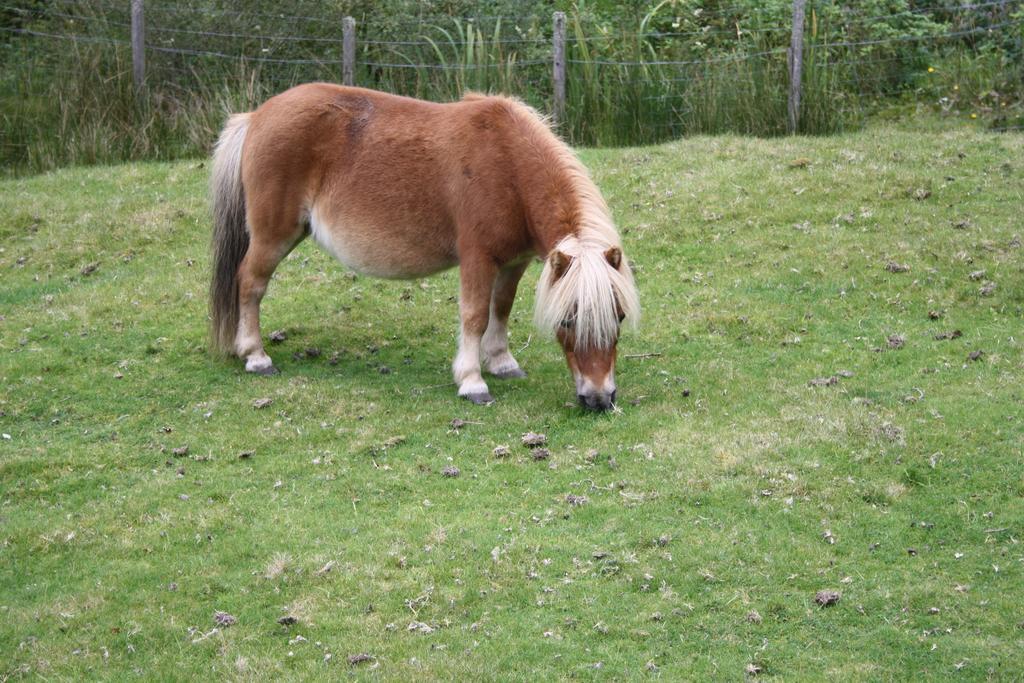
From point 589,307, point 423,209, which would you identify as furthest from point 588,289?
point 423,209

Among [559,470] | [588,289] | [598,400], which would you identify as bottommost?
[559,470]

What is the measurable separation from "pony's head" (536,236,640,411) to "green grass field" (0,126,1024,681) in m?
0.30

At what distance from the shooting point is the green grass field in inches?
198

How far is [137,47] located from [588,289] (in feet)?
33.0

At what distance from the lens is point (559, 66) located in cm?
1398

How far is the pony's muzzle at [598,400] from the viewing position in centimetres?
714

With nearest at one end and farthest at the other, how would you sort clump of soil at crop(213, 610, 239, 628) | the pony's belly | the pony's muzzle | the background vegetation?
clump of soil at crop(213, 610, 239, 628) < the pony's muzzle < the pony's belly < the background vegetation

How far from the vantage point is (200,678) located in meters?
4.86

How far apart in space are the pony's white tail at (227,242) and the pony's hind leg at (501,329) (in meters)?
2.00

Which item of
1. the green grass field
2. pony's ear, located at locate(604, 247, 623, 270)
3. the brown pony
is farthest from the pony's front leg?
pony's ear, located at locate(604, 247, 623, 270)

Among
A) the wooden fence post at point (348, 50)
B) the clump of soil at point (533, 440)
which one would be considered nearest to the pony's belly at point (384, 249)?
the clump of soil at point (533, 440)

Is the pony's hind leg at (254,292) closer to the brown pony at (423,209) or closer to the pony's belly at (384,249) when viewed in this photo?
the brown pony at (423,209)

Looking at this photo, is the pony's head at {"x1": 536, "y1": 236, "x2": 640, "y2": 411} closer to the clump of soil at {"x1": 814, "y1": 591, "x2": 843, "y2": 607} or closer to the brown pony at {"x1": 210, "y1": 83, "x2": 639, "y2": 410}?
the brown pony at {"x1": 210, "y1": 83, "x2": 639, "y2": 410}

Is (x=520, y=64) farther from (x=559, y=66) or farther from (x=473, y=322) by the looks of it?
(x=473, y=322)
